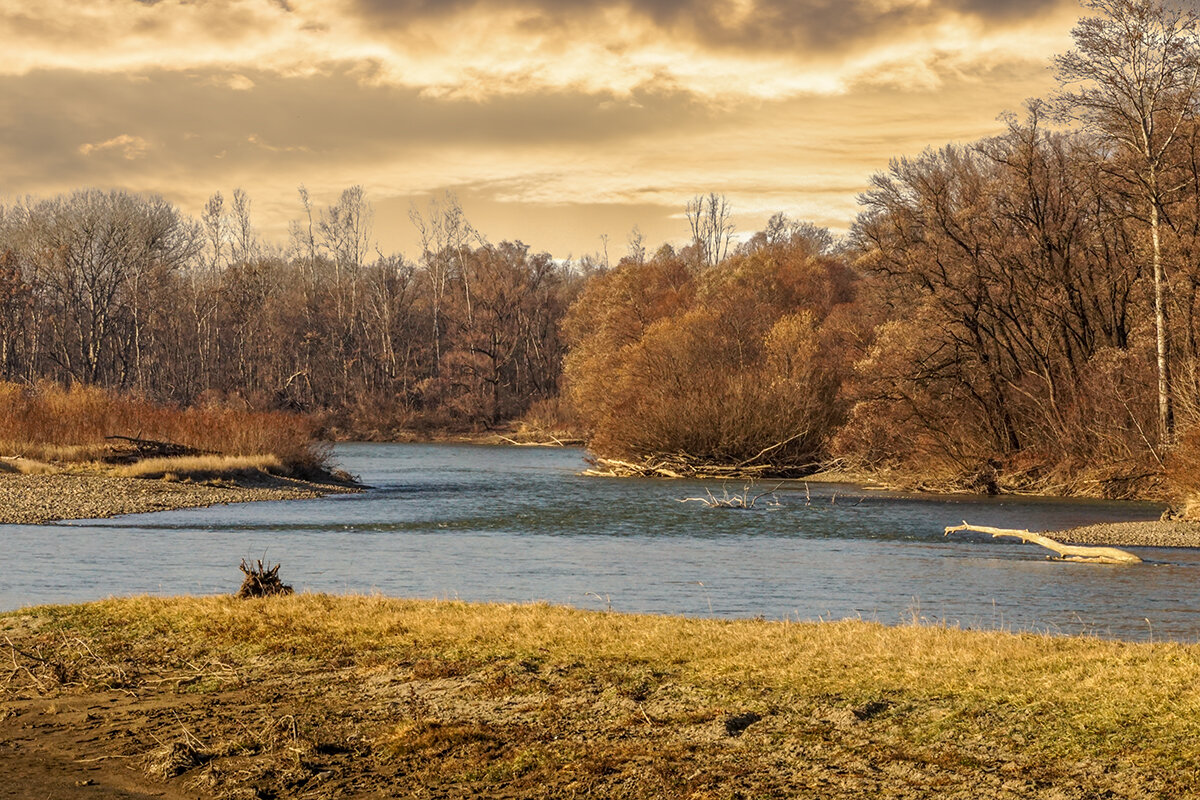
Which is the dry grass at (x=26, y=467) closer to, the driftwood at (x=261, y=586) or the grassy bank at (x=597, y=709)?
the driftwood at (x=261, y=586)

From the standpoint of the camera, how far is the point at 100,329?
3588 inches

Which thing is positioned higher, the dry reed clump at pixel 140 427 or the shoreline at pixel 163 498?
the dry reed clump at pixel 140 427

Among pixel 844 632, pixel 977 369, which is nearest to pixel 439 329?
pixel 977 369

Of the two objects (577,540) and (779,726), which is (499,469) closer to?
(577,540)

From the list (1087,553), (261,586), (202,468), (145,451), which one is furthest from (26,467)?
(1087,553)

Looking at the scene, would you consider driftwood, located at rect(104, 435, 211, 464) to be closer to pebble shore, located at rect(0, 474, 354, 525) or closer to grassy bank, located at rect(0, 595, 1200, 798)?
pebble shore, located at rect(0, 474, 354, 525)

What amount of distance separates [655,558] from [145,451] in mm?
28562

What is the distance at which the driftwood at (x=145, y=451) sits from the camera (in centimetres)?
4550

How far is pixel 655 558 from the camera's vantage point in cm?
2512

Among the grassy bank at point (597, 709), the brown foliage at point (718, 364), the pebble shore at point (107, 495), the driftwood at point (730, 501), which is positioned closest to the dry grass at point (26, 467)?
the pebble shore at point (107, 495)

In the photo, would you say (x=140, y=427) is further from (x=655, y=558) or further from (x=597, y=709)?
(x=597, y=709)

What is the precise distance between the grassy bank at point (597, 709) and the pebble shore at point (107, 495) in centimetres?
2334

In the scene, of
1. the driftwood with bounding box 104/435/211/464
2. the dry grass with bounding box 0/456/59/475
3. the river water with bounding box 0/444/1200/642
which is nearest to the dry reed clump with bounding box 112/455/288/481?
the driftwood with bounding box 104/435/211/464

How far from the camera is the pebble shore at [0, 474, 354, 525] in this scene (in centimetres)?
3372
